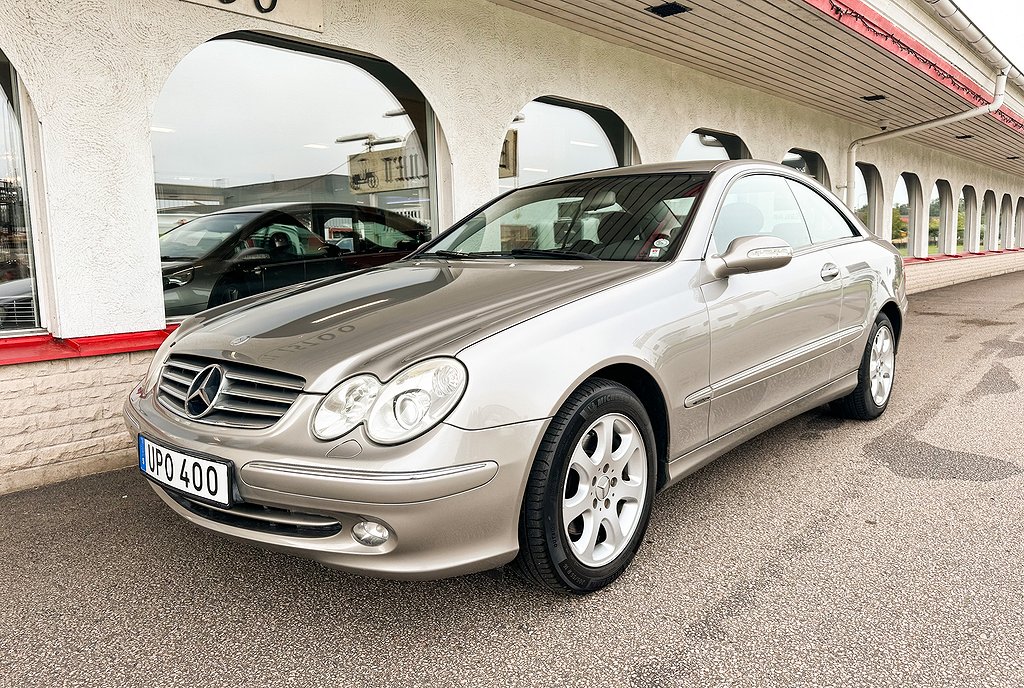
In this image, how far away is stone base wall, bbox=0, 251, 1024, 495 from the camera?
148 inches

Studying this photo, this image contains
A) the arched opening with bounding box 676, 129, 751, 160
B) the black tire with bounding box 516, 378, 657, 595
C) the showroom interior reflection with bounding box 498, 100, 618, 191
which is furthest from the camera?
the arched opening with bounding box 676, 129, 751, 160

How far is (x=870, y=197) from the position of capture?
46.6ft

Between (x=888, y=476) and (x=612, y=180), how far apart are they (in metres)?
1.84

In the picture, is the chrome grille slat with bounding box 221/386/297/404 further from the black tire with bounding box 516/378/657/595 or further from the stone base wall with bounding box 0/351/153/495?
the stone base wall with bounding box 0/351/153/495

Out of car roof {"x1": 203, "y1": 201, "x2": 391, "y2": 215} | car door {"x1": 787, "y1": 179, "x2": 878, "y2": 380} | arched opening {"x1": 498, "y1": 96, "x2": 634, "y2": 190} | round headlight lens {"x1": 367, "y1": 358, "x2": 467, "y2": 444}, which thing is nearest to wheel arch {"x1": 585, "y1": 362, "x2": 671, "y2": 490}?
round headlight lens {"x1": 367, "y1": 358, "x2": 467, "y2": 444}

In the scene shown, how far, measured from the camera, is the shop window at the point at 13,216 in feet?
13.1

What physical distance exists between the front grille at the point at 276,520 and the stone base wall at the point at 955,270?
1435 cm

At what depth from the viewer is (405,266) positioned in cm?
352

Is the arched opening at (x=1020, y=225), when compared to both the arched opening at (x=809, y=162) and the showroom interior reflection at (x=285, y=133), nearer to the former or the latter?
the arched opening at (x=809, y=162)

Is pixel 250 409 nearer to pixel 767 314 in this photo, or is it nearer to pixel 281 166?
pixel 767 314

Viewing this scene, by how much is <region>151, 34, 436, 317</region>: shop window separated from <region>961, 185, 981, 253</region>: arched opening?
60.0ft

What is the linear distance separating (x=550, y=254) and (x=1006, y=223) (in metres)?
26.3

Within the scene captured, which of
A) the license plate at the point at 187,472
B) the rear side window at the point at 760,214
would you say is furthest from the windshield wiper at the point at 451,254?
the license plate at the point at 187,472

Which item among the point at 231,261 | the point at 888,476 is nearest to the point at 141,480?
the point at 231,261
